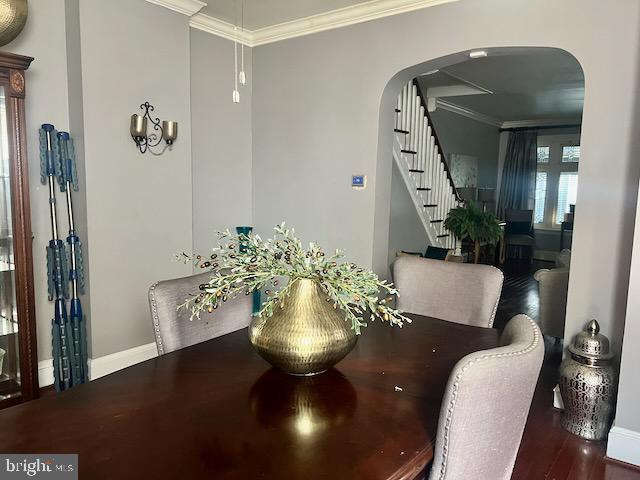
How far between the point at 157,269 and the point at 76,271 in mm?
579

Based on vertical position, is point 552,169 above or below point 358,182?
above

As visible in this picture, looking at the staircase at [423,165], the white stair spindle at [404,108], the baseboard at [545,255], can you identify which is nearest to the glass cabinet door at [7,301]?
the staircase at [423,165]

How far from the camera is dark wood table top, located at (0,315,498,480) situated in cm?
99

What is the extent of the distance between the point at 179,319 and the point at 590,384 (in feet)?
7.20

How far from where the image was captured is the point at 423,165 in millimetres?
5801

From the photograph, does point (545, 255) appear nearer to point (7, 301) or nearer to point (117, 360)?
point (117, 360)

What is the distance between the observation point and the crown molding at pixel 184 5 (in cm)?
346

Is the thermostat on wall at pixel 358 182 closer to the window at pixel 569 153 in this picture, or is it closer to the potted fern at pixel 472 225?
the potted fern at pixel 472 225

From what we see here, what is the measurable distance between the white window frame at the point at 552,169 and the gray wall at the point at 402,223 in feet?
15.2

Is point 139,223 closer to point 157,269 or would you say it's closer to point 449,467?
point 157,269

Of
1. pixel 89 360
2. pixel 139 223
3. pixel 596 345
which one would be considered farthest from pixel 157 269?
pixel 596 345

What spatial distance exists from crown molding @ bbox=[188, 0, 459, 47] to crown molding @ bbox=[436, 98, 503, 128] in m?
3.68

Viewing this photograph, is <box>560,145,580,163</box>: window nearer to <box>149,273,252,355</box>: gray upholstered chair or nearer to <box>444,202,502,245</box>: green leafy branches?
<box>444,202,502,245</box>: green leafy branches

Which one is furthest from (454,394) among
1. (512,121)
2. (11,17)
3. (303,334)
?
(512,121)
